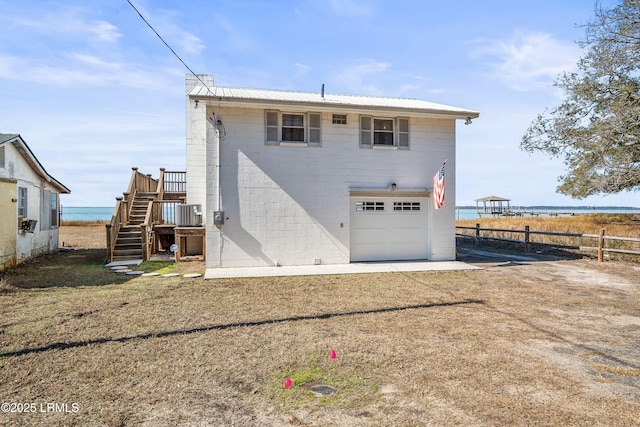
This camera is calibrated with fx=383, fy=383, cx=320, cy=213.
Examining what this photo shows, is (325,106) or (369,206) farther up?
(325,106)

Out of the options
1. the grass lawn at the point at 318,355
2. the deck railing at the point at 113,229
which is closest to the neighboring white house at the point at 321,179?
the grass lawn at the point at 318,355

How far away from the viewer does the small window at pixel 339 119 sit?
39.6ft

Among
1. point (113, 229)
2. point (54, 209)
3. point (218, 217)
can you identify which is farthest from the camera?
point (54, 209)

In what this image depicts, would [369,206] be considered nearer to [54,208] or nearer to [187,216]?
[187,216]

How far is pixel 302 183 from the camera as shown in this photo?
11805 millimetres

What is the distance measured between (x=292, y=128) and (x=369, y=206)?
11.5 feet

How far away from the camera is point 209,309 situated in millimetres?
6875

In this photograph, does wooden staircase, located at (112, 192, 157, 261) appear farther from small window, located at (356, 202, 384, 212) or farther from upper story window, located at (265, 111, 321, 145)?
small window, located at (356, 202, 384, 212)

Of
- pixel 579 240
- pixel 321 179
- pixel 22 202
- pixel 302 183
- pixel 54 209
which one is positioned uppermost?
pixel 321 179

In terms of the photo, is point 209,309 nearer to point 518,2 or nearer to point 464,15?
point 464,15

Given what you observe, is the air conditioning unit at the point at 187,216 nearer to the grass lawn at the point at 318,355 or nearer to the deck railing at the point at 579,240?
the grass lawn at the point at 318,355

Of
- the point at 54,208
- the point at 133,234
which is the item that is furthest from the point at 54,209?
the point at 133,234

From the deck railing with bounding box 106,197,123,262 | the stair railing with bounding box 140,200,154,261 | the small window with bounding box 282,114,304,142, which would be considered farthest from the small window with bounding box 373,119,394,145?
the deck railing with bounding box 106,197,123,262

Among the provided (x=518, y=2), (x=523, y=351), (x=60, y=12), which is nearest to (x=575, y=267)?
(x=518, y=2)
